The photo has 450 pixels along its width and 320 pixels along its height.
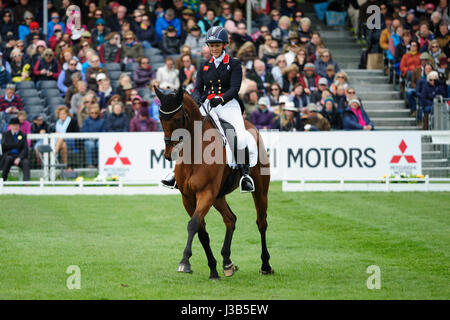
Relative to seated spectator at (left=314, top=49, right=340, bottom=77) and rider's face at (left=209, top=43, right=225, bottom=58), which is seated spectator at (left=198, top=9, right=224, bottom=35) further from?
rider's face at (left=209, top=43, right=225, bottom=58)

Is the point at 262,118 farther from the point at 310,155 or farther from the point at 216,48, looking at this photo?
the point at 216,48

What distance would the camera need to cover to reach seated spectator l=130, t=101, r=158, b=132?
23347 millimetres

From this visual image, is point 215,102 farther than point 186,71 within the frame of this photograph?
No

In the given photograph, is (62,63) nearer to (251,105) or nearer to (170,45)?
(170,45)

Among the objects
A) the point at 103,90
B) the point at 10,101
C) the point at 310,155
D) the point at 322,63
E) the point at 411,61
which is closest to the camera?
the point at 310,155

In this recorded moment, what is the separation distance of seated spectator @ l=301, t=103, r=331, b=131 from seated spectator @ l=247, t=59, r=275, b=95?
2.21m

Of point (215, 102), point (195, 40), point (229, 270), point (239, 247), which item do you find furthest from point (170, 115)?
point (195, 40)

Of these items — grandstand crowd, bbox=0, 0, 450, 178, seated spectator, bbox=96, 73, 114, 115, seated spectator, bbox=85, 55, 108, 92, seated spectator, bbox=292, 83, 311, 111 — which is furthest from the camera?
seated spectator, bbox=85, 55, 108, 92

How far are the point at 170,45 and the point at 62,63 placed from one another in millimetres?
3419

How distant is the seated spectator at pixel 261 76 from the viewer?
25.2m

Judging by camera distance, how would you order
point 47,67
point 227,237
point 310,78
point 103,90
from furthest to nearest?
point 47,67, point 310,78, point 103,90, point 227,237

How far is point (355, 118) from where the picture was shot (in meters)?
23.9

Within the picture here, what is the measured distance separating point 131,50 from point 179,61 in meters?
2.02

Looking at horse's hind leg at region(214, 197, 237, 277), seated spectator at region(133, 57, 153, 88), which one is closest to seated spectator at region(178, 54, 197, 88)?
seated spectator at region(133, 57, 153, 88)
